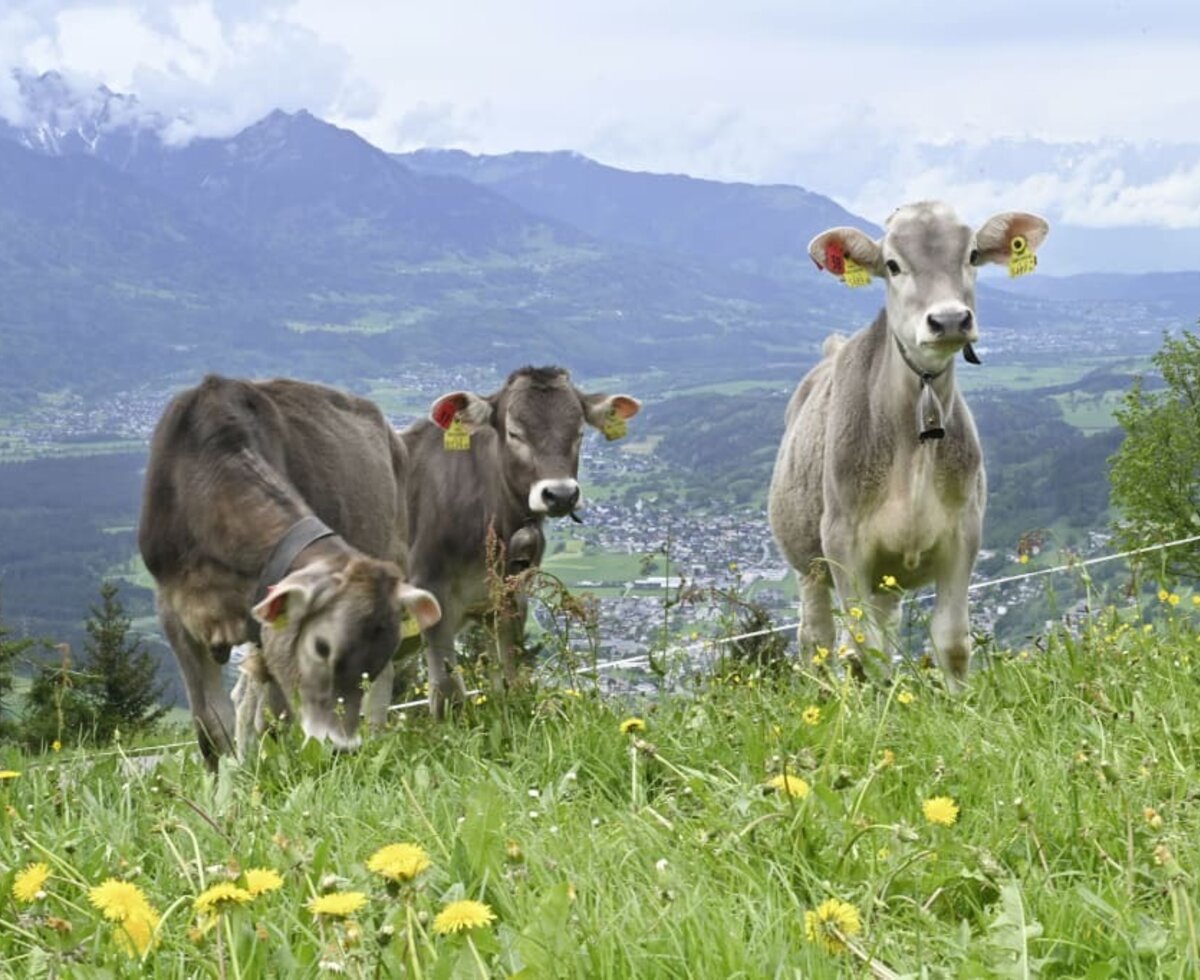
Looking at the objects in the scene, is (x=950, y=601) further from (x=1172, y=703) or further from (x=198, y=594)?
(x=198, y=594)

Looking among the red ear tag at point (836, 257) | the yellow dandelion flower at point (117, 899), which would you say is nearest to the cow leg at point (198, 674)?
the red ear tag at point (836, 257)

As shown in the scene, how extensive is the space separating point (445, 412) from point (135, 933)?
8539 millimetres

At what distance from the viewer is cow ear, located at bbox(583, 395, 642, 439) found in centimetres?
1145

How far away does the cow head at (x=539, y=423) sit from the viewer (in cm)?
1074

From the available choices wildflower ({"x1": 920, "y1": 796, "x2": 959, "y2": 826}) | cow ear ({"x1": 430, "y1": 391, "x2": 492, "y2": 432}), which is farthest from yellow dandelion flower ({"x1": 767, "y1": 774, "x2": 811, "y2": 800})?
cow ear ({"x1": 430, "y1": 391, "x2": 492, "y2": 432})

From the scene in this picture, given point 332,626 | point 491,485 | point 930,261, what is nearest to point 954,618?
point 930,261

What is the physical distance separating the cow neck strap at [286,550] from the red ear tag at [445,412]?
3.40m

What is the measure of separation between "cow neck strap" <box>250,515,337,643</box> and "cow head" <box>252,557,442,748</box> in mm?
268

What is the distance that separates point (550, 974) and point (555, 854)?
993 mm

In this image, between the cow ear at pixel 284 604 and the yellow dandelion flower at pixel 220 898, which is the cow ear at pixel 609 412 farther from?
the yellow dandelion flower at pixel 220 898

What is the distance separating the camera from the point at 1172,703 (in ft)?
15.9

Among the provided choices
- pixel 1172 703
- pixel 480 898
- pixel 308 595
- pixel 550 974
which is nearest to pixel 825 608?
pixel 308 595

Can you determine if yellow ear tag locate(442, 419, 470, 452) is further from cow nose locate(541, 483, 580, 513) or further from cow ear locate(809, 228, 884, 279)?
cow ear locate(809, 228, 884, 279)

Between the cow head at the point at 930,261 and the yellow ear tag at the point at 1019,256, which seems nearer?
the cow head at the point at 930,261
